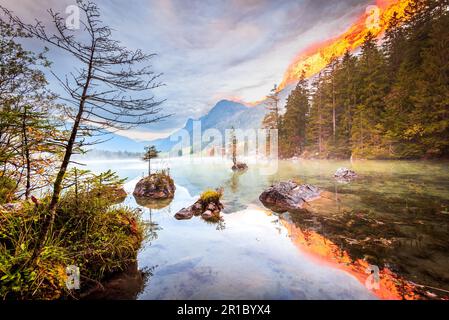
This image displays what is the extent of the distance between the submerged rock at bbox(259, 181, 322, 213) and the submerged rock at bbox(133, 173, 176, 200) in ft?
20.3

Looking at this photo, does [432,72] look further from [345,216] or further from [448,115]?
[345,216]

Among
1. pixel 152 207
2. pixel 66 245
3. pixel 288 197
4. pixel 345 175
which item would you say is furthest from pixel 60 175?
pixel 345 175

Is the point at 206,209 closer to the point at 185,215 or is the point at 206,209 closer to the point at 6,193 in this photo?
the point at 185,215

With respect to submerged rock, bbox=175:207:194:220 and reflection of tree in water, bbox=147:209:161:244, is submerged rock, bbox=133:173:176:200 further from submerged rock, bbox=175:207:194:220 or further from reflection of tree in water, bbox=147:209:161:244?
reflection of tree in water, bbox=147:209:161:244

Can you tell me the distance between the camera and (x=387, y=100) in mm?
29359

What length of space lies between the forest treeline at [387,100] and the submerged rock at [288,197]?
22.2m

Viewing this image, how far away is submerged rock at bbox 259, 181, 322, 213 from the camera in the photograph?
949 centimetres

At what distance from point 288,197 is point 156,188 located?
27.4 ft

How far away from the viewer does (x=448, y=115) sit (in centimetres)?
2239

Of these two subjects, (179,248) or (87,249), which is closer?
(87,249)

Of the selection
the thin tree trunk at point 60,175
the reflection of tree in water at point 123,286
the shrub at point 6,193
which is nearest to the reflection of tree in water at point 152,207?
the reflection of tree in water at point 123,286

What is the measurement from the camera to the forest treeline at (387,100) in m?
23.1

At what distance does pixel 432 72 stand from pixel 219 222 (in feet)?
105
